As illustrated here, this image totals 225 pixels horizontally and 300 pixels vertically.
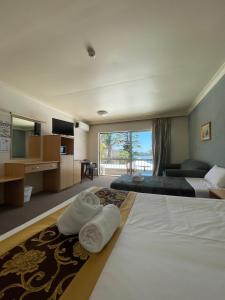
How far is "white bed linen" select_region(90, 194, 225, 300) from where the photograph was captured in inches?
22.8

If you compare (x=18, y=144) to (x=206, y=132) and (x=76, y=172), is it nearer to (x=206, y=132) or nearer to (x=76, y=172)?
(x=76, y=172)

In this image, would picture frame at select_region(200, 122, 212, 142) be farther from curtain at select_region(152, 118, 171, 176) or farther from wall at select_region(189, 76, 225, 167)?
curtain at select_region(152, 118, 171, 176)

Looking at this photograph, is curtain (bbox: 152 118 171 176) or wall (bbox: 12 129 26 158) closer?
wall (bbox: 12 129 26 158)

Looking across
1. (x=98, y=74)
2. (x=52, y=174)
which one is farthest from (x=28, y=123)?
(x=98, y=74)

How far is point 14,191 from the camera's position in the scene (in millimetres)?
3072

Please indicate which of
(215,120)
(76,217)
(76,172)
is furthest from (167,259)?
(76,172)

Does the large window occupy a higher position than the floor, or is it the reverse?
the large window

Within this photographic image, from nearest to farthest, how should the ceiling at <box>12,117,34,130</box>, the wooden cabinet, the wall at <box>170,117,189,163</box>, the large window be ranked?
1. the ceiling at <box>12,117,34,130</box>
2. the wooden cabinet
3. the wall at <box>170,117,189,163</box>
4. the large window

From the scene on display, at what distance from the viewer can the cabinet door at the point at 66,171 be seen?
164 inches

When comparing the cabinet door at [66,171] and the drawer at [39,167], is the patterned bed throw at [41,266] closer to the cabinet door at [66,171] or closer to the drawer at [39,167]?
the drawer at [39,167]

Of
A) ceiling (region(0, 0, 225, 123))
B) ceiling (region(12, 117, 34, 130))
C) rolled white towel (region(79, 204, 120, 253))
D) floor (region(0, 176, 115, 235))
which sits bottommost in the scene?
floor (region(0, 176, 115, 235))

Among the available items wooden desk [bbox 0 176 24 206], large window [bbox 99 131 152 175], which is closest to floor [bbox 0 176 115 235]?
wooden desk [bbox 0 176 24 206]

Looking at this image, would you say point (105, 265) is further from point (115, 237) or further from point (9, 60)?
point (9, 60)

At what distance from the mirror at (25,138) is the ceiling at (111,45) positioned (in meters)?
0.71
